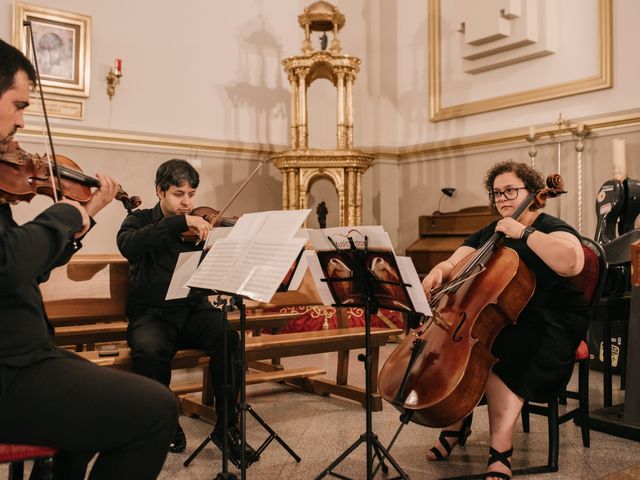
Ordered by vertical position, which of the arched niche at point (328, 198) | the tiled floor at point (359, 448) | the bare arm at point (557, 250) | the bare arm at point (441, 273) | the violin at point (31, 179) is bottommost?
the tiled floor at point (359, 448)

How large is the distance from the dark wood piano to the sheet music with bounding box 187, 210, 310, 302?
12.5ft

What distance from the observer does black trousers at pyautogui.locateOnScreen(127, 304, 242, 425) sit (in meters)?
2.77

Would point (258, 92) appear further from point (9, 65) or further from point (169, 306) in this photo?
point (9, 65)

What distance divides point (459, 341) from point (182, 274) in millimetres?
1093

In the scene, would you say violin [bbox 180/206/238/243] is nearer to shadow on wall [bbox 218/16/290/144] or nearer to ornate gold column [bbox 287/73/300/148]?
ornate gold column [bbox 287/73/300/148]

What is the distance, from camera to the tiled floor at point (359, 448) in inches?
105

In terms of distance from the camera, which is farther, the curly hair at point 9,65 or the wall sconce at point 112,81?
the wall sconce at point 112,81

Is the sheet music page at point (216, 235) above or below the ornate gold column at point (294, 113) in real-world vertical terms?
below

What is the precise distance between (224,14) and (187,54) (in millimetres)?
617

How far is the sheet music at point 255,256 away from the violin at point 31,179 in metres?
0.40

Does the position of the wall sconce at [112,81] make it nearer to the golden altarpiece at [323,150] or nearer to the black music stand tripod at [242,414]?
the golden altarpiece at [323,150]

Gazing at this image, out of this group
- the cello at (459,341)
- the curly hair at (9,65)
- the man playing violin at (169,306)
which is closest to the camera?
the curly hair at (9,65)

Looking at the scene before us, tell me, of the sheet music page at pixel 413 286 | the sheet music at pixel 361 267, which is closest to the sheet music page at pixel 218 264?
the sheet music at pixel 361 267

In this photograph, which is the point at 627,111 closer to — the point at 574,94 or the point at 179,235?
the point at 574,94
